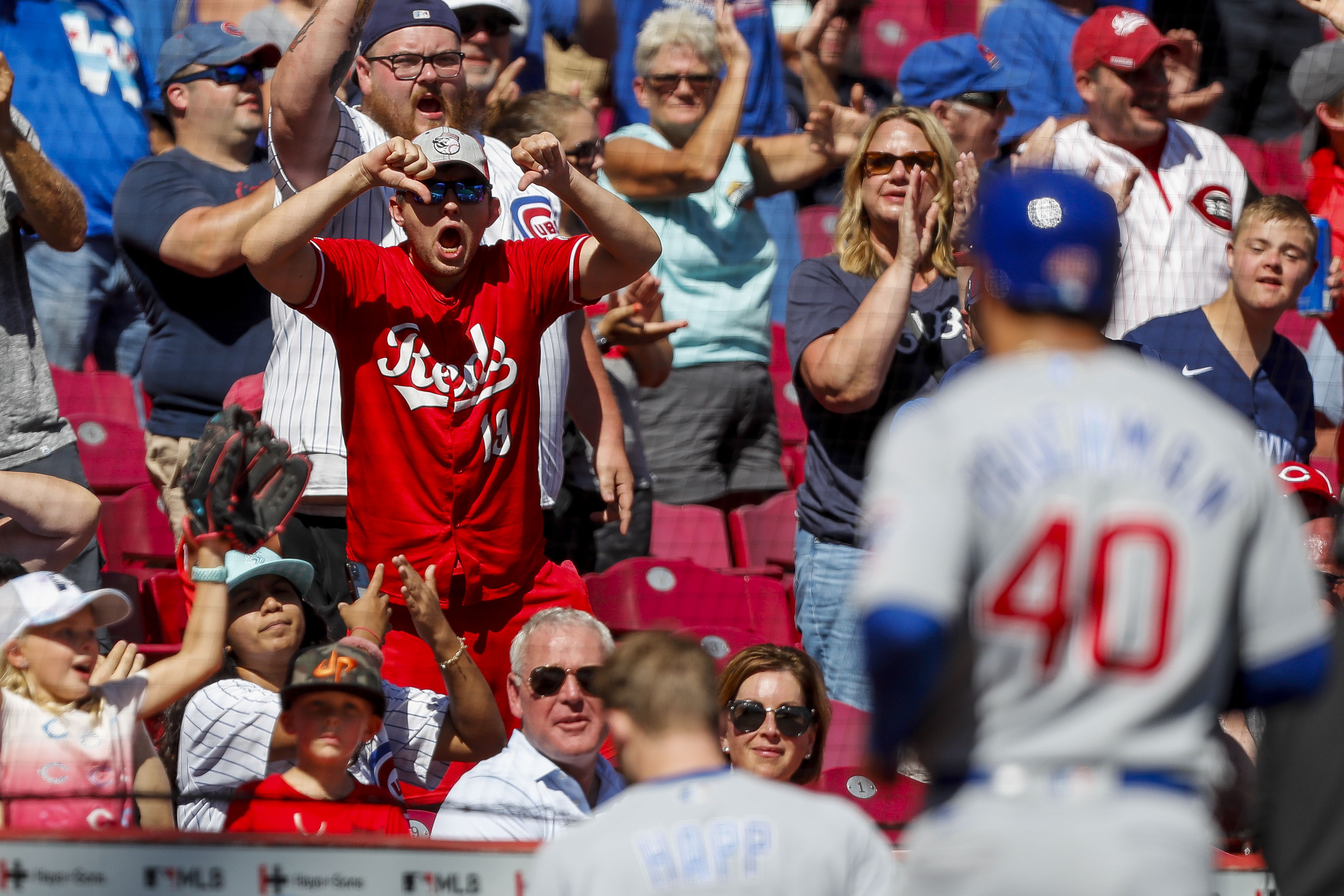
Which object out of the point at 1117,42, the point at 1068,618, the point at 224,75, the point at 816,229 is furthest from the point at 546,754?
the point at 816,229

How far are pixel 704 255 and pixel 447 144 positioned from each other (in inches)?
84.5

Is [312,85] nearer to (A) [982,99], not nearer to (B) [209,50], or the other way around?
(B) [209,50]

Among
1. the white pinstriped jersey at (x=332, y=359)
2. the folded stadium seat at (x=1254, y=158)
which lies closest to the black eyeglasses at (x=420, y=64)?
the white pinstriped jersey at (x=332, y=359)

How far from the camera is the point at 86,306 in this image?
19.1 ft

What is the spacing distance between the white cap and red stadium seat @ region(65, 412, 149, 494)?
228 centimetres

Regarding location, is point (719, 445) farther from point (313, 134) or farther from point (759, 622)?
point (313, 134)

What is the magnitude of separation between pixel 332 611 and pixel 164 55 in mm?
2048

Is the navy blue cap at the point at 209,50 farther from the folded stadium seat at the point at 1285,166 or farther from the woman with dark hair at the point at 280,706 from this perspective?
the folded stadium seat at the point at 1285,166

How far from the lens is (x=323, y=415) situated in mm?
4078

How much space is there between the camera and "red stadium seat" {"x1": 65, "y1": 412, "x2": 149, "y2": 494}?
5516 mm

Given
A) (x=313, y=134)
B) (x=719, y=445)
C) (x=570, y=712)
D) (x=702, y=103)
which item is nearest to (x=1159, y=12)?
(x=702, y=103)

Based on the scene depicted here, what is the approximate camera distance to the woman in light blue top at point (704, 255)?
18.4 ft

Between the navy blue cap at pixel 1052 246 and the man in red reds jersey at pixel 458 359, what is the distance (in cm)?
170

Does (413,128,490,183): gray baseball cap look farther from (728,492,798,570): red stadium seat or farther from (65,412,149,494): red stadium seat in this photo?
(65,412,149,494): red stadium seat
